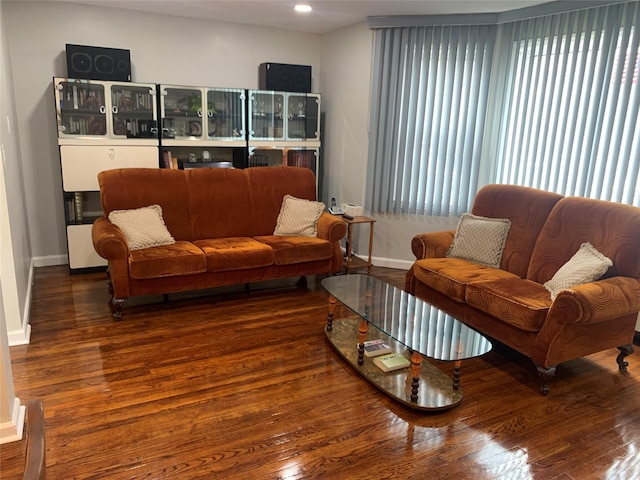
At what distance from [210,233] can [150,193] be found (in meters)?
0.59

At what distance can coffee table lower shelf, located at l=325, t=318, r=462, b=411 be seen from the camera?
8.20 feet

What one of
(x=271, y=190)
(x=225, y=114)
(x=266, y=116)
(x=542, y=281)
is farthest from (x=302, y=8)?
(x=542, y=281)

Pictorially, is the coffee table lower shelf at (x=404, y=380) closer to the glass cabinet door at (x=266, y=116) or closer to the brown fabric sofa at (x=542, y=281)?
the brown fabric sofa at (x=542, y=281)

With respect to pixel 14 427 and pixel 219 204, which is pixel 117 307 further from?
pixel 14 427

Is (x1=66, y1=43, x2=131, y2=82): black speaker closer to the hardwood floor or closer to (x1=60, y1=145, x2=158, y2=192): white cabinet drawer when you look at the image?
(x1=60, y1=145, x2=158, y2=192): white cabinet drawer

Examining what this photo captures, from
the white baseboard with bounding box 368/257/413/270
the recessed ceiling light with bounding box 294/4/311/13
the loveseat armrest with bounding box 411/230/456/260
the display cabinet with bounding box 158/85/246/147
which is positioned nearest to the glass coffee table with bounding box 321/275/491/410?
the loveseat armrest with bounding box 411/230/456/260

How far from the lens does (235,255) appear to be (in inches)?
145

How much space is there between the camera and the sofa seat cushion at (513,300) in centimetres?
271

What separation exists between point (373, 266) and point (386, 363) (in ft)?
7.53

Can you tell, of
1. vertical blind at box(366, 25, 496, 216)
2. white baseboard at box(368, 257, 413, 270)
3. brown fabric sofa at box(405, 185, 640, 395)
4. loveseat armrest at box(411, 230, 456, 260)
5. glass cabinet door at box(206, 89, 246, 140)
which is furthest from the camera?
white baseboard at box(368, 257, 413, 270)

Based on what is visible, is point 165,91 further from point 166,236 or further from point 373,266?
point 373,266

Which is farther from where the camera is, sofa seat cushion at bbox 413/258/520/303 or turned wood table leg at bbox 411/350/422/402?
sofa seat cushion at bbox 413/258/520/303

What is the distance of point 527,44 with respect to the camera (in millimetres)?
4094

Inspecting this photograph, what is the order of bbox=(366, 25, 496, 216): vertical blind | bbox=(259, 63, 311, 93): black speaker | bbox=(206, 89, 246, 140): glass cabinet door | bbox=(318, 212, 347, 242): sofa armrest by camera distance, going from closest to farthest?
bbox=(318, 212, 347, 242): sofa armrest, bbox=(366, 25, 496, 216): vertical blind, bbox=(206, 89, 246, 140): glass cabinet door, bbox=(259, 63, 311, 93): black speaker
